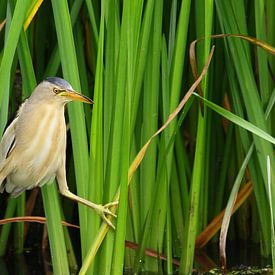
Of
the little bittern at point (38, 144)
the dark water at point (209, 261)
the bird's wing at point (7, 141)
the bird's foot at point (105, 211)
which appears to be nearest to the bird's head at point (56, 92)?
Result: the little bittern at point (38, 144)

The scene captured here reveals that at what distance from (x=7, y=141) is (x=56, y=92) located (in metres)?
0.30

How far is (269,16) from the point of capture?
269 cm

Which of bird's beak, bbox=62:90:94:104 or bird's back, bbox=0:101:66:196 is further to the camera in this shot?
bird's back, bbox=0:101:66:196

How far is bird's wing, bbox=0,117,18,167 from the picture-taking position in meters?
2.29

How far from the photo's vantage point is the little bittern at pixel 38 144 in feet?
6.96

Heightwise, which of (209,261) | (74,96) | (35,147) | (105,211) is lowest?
(209,261)

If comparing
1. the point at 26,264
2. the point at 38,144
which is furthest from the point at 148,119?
the point at 26,264

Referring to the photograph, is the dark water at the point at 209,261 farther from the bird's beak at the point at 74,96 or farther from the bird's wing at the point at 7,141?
the bird's beak at the point at 74,96

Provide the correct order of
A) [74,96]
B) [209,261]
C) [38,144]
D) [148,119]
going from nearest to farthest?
[74,96], [38,144], [148,119], [209,261]

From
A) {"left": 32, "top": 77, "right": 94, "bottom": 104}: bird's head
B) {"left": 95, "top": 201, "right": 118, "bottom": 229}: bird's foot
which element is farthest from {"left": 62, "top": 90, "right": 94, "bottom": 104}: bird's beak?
{"left": 95, "top": 201, "right": 118, "bottom": 229}: bird's foot

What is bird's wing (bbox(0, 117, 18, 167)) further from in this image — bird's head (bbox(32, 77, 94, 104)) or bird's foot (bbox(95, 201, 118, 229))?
bird's foot (bbox(95, 201, 118, 229))

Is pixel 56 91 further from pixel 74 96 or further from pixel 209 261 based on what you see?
pixel 209 261

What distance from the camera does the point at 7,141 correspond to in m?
2.30

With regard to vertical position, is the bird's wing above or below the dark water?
above
